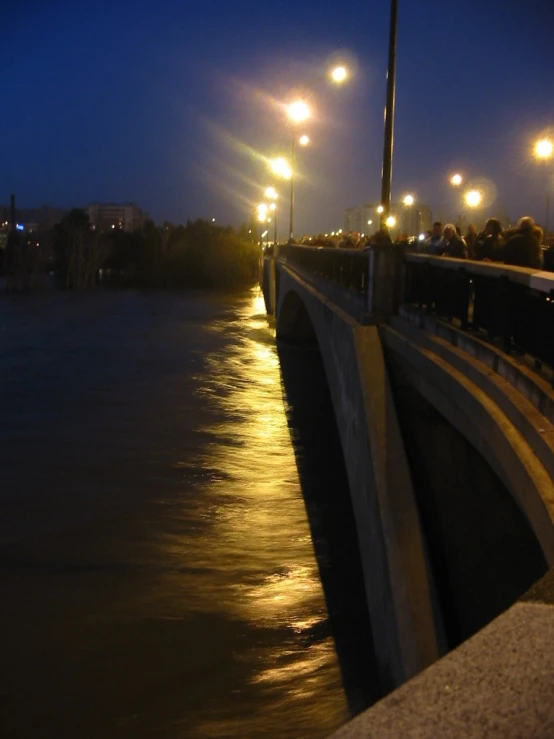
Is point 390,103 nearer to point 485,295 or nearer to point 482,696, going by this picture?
point 485,295

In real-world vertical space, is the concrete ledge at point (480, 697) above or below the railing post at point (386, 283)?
below

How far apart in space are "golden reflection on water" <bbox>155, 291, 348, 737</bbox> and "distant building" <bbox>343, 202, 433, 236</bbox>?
34565 millimetres

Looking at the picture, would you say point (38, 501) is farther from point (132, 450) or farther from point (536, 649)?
point (536, 649)

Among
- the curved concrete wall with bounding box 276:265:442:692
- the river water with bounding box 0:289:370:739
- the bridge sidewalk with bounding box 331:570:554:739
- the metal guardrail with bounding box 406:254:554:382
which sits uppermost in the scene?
the metal guardrail with bounding box 406:254:554:382

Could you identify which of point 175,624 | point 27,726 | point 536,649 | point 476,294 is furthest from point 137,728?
point 536,649

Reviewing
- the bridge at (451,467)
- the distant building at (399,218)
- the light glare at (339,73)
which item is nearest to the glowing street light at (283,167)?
the distant building at (399,218)

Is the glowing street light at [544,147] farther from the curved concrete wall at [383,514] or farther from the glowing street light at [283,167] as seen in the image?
the glowing street light at [283,167]

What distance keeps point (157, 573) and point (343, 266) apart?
7396 mm

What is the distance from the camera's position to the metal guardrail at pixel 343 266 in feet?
44.4

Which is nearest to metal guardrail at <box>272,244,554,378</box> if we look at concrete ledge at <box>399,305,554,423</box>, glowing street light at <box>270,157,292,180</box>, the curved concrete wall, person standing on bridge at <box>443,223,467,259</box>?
concrete ledge at <box>399,305,554,423</box>

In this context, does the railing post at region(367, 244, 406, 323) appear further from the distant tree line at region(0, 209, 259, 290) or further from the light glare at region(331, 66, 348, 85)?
the distant tree line at region(0, 209, 259, 290)

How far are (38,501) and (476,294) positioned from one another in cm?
928

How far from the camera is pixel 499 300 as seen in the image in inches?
279

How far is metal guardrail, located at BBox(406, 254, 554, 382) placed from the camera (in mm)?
5988
